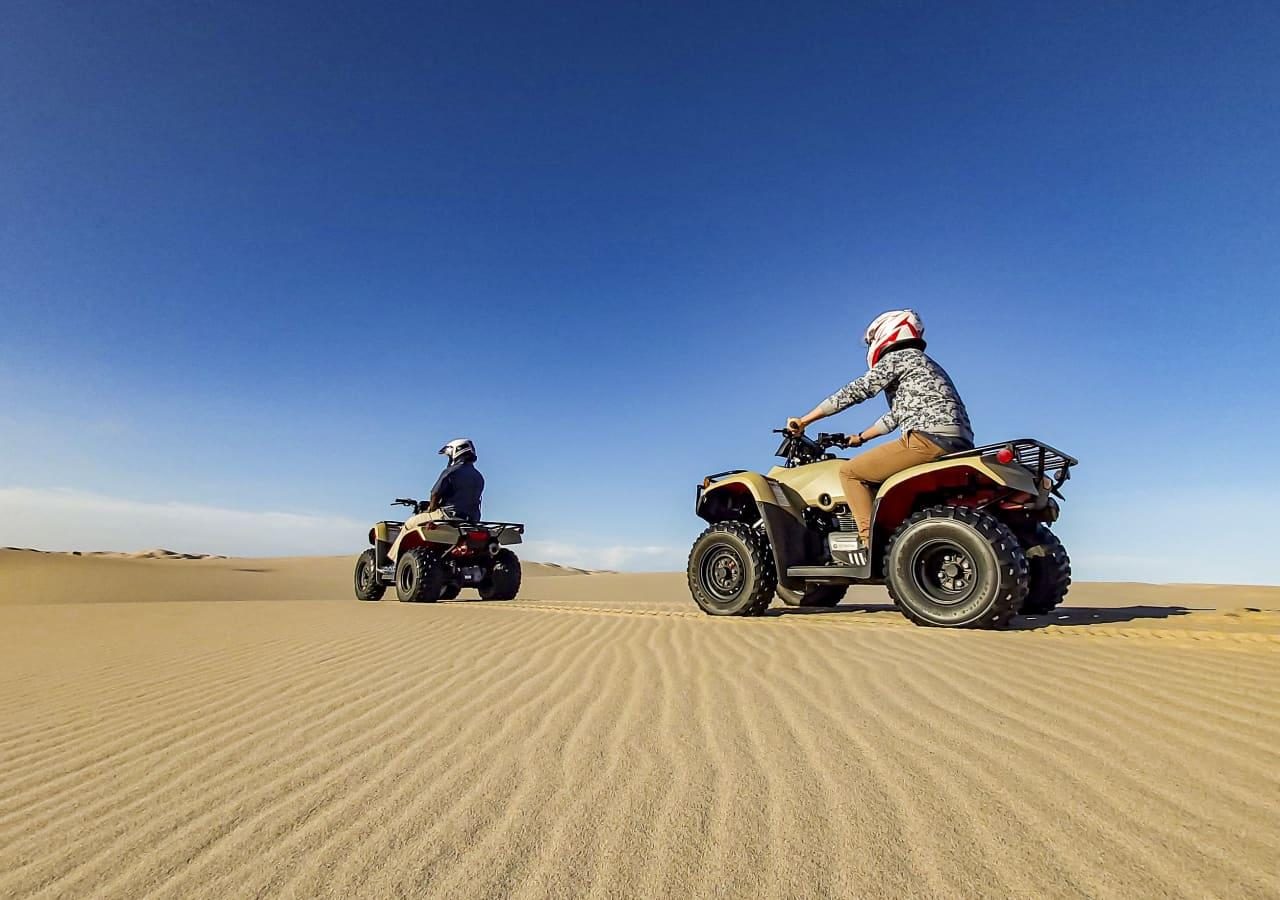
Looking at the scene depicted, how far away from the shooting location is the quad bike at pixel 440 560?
1070cm

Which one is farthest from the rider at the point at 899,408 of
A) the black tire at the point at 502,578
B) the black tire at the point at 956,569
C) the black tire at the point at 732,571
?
the black tire at the point at 502,578

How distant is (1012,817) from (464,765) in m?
1.72

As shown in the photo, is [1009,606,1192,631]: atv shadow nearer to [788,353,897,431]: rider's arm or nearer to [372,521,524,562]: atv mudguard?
[788,353,897,431]: rider's arm

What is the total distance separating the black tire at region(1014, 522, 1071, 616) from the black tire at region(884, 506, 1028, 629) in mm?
1395

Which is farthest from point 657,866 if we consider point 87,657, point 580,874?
point 87,657

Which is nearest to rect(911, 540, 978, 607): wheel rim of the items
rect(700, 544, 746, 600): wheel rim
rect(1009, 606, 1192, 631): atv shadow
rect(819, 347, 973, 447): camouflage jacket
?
rect(1009, 606, 1192, 631): atv shadow

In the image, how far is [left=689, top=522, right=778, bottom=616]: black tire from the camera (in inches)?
248

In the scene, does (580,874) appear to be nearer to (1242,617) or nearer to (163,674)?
(163,674)

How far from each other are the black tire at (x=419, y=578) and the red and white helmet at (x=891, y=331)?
7.57 metres

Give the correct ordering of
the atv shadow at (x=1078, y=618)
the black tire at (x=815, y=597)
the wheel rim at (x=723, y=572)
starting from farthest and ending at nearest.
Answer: the black tire at (x=815, y=597) < the wheel rim at (x=723, y=572) < the atv shadow at (x=1078, y=618)

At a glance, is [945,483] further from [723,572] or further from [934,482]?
[723,572]

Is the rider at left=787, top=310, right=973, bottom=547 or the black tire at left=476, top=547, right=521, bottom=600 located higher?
the rider at left=787, top=310, right=973, bottom=547

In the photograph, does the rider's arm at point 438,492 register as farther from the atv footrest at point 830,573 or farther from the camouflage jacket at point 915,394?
the camouflage jacket at point 915,394

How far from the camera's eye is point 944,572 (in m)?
5.13
